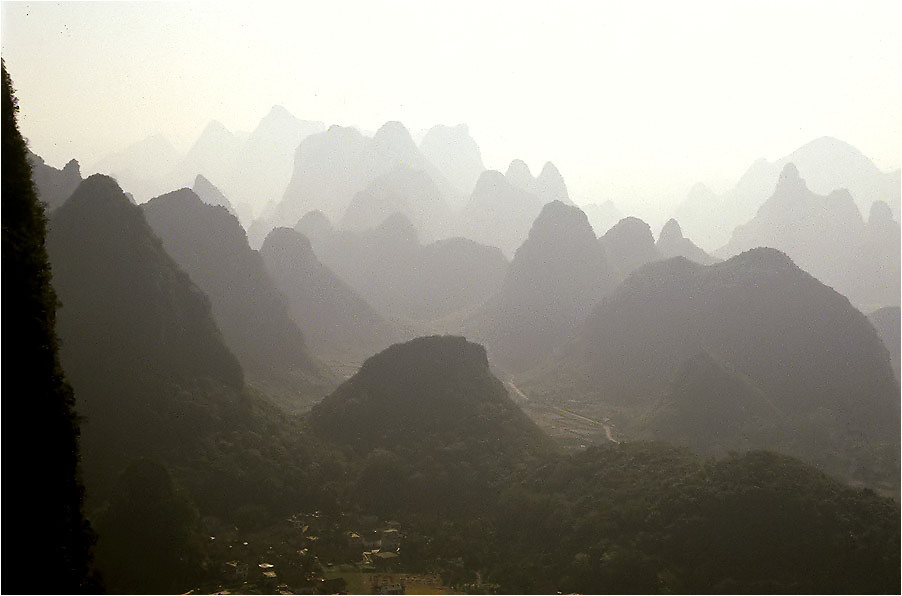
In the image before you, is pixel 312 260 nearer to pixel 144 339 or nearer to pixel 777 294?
pixel 144 339

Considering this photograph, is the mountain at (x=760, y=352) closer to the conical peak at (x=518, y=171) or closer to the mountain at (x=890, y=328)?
the mountain at (x=890, y=328)

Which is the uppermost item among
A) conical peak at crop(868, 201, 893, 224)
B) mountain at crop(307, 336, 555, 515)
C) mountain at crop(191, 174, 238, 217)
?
mountain at crop(191, 174, 238, 217)

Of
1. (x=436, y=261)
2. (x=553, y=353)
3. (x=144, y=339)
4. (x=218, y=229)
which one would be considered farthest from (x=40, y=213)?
(x=436, y=261)

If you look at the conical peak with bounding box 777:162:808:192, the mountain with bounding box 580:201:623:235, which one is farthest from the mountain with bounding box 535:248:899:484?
the mountain with bounding box 580:201:623:235

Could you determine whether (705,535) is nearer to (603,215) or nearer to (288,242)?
(288,242)

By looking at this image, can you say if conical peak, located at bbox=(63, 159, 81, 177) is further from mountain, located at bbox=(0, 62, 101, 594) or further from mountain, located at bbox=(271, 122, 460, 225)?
mountain, located at bbox=(271, 122, 460, 225)

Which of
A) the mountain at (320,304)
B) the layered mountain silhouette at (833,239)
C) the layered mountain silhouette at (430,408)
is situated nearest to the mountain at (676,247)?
the layered mountain silhouette at (833,239)

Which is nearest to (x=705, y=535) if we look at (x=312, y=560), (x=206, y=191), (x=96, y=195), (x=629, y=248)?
(x=312, y=560)
